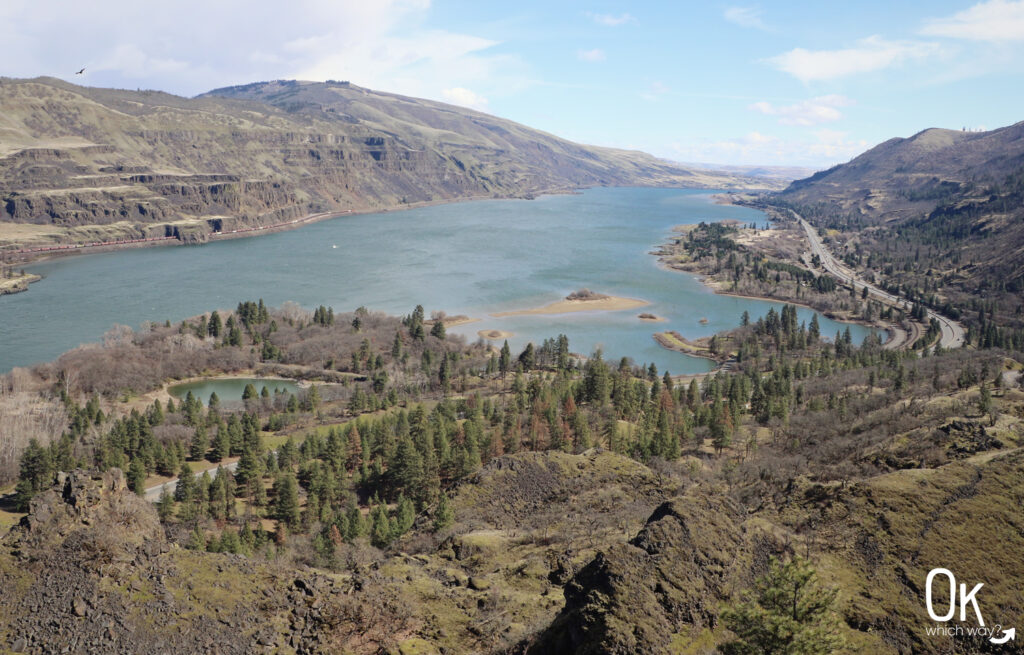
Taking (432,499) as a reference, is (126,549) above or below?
above

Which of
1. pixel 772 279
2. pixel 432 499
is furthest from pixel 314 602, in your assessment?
pixel 772 279

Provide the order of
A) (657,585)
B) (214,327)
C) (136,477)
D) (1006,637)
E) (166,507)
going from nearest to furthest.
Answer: (1006,637)
(657,585)
(166,507)
(136,477)
(214,327)

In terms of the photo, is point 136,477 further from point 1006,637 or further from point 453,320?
point 453,320

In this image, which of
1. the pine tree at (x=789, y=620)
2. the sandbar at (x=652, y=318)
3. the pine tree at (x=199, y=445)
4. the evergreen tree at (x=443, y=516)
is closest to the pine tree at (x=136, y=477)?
the pine tree at (x=199, y=445)

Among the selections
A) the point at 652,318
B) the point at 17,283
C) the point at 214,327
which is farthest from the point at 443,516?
the point at 17,283

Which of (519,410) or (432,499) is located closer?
(432,499)

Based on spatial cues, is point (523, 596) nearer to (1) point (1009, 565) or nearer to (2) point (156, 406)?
(1) point (1009, 565)
